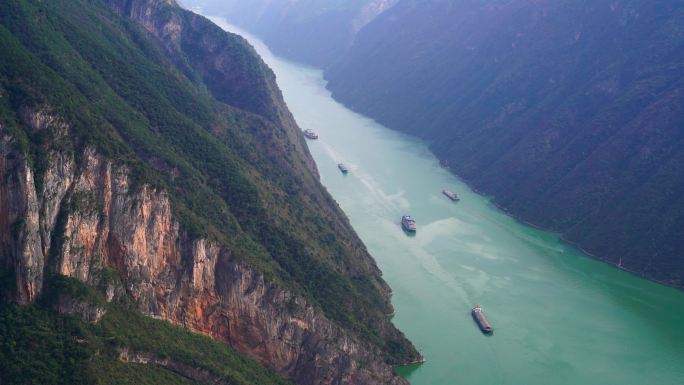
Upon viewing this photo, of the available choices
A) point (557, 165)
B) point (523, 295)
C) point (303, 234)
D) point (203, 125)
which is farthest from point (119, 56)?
point (557, 165)

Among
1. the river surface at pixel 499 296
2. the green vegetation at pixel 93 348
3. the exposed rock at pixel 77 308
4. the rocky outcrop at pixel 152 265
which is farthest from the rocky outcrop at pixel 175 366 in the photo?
the river surface at pixel 499 296

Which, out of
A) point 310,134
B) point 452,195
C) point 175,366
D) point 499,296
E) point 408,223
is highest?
point 310,134

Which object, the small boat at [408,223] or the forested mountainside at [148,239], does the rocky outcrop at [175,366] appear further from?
the small boat at [408,223]

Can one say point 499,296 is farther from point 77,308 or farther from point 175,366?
point 77,308

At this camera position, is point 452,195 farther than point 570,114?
No

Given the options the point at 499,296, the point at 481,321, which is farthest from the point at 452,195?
the point at 481,321

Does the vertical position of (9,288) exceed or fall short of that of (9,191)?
it falls short

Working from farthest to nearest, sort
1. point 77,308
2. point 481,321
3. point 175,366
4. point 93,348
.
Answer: point 481,321
point 175,366
point 77,308
point 93,348

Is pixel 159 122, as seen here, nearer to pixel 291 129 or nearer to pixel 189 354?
pixel 189 354
